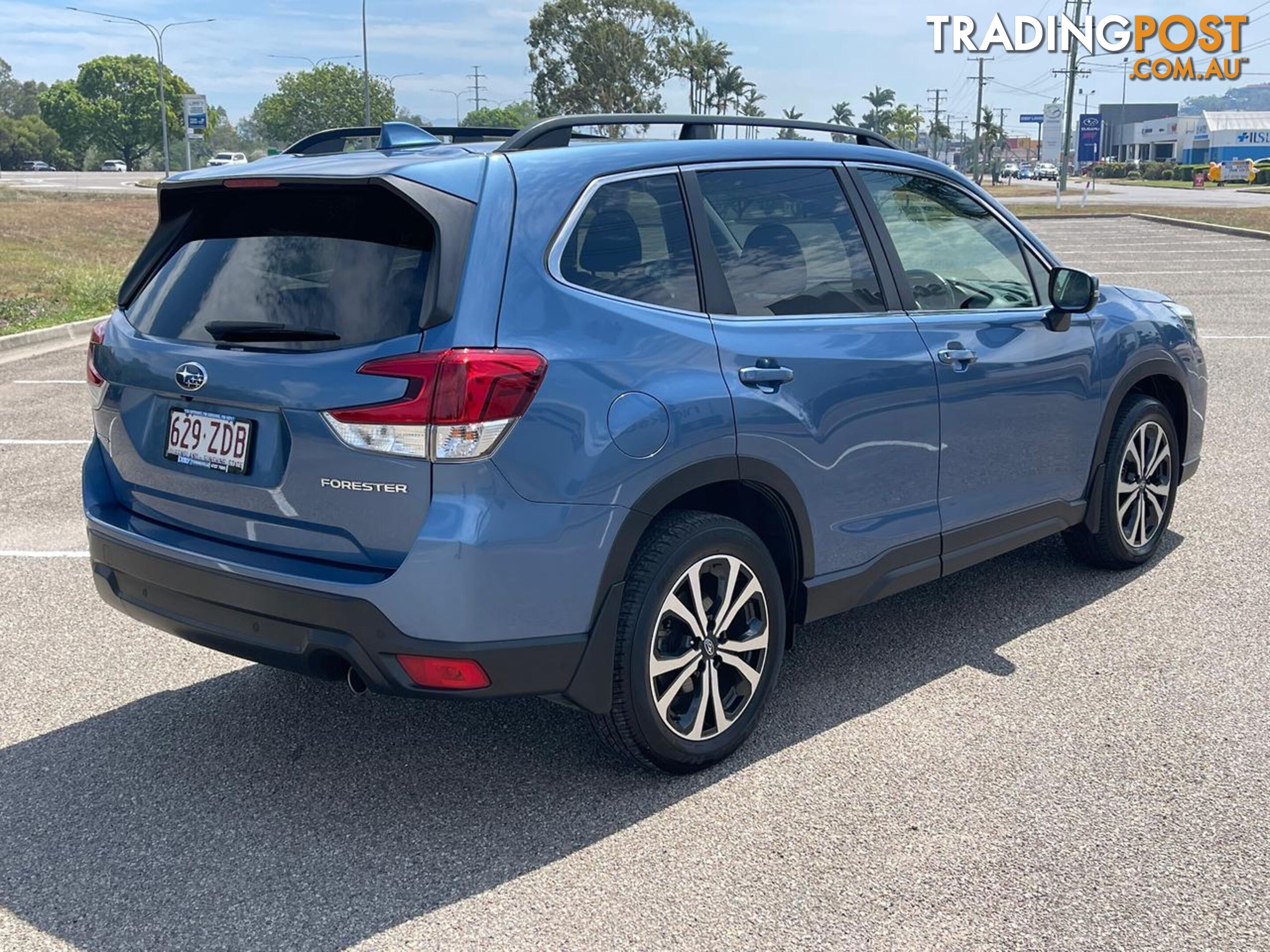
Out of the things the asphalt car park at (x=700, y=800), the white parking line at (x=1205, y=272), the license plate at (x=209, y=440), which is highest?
the license plate at (x=209, y=440)

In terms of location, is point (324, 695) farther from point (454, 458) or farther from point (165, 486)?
point (454, 458)

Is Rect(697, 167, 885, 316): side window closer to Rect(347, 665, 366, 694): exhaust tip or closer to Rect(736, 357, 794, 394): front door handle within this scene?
Rect(736, 357, 794, 394): front door handle

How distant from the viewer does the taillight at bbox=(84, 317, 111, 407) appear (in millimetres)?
3793

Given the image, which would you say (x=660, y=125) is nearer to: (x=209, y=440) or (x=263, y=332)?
(x=263, y=332)

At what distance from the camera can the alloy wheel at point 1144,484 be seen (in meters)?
5.42

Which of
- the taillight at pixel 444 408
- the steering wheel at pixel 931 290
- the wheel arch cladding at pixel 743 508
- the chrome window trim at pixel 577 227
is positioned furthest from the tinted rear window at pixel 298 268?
the steering wheel at pixel 931 290

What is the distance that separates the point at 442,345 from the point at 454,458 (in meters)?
0.27

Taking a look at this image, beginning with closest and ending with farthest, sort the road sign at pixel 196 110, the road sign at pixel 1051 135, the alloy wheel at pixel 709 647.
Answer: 1. the alloy wheel at pixel 709 647
2. the road sign at pixel 196 110
3. the road sign at pixel 1051 135

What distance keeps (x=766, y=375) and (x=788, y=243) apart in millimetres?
555

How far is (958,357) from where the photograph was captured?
438cm

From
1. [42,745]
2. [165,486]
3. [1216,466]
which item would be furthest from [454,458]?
[1216,466]

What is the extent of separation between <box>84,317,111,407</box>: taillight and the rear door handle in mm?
2648

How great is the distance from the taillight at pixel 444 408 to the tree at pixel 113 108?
135 metres

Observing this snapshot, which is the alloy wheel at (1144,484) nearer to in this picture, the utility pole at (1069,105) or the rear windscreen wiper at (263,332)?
the rear windscreen wiper at (263,332)
